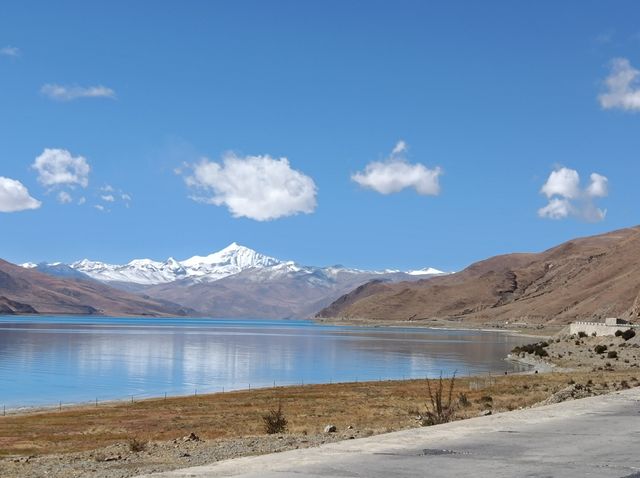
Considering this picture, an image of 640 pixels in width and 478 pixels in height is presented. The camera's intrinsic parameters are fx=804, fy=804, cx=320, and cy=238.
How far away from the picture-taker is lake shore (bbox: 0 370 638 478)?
19.2m

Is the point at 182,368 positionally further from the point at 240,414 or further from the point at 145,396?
the point at 240,414

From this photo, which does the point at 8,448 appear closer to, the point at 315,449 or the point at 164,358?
the point at 315,449

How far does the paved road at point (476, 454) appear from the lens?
12961 mm

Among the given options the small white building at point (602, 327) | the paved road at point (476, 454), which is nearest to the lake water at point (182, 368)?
the small white building at point (602, 327)

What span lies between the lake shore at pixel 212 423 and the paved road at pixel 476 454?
2.80 m

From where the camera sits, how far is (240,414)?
4072 centimetres

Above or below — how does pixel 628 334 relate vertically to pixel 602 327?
below

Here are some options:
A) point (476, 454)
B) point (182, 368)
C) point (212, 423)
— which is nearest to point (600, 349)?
point (182, 368)

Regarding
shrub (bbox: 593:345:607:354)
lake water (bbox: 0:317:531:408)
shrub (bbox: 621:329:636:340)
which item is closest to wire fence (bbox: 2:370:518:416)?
lake water (bbox: 0:317:531:408)

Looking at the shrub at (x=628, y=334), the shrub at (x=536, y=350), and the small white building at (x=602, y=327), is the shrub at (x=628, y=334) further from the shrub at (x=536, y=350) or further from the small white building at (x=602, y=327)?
the shrub at (x=536, y=350)

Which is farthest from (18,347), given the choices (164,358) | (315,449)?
(315,449)

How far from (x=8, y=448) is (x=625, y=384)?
26.2 metres

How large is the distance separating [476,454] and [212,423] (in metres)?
23.5

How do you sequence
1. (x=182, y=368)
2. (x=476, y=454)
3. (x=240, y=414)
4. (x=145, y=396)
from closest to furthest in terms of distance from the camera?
(x=476, y=454) → (x=240, y=414) → (x=145, y=396) → (x=182, y=368)
